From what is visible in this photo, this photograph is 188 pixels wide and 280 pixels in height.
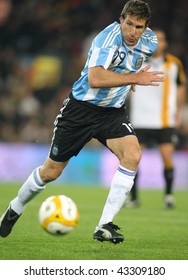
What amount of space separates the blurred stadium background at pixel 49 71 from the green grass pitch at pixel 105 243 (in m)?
3.93

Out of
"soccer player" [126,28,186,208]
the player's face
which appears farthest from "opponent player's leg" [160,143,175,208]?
the player's face

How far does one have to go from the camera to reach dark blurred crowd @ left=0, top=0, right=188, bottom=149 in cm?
1747

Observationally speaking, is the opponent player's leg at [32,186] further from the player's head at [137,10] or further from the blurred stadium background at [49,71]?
the blurred stadium background at [49,71]

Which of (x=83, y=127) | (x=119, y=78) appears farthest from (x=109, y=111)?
(x=119, y=78)

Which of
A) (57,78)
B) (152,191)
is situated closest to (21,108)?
(57,78)

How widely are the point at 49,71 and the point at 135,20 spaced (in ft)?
36.8

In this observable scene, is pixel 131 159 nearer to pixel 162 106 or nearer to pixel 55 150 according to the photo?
pixel 55 150

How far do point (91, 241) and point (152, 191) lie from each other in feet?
24.6

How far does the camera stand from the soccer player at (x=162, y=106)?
11570 mm

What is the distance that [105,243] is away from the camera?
727cm

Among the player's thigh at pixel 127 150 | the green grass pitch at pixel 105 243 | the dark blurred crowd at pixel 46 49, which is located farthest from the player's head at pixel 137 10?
the dark blurred crowd at pixel 46 49

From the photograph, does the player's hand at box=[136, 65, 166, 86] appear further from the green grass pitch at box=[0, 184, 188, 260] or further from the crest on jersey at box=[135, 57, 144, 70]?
the green grass pitch at box=[0, 184, 188, 260]

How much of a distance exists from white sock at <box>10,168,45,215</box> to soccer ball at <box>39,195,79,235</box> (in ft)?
1.84
